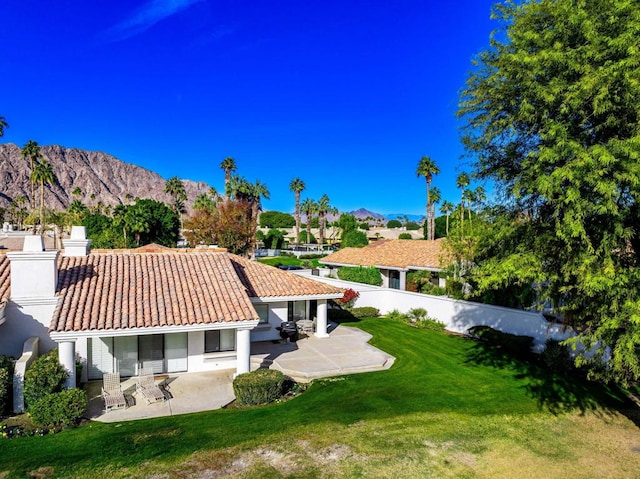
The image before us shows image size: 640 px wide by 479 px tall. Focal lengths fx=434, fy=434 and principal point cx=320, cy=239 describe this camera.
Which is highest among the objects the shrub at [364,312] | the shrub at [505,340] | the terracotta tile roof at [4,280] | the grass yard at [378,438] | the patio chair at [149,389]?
the terracotta tile roof at [4,280]

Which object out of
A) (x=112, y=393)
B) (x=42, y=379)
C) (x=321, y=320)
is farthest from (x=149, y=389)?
(x=321, y=320)

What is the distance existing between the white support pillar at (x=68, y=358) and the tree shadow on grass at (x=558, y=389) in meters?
15.8

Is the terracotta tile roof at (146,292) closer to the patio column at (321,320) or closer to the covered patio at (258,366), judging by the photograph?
the covered patio at (258,366)

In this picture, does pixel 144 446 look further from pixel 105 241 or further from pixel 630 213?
pixel 105 241

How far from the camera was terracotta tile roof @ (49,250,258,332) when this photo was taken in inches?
611

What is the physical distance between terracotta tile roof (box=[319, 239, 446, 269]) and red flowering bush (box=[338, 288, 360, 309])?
7.56 metres

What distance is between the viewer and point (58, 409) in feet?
41.4

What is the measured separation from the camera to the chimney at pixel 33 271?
1578 cm

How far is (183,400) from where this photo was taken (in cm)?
1505

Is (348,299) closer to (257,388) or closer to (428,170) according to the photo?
(257,388)

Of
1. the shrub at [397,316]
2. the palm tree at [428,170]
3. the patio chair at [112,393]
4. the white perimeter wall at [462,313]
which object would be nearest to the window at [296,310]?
the white perimeter wall at [462,313]

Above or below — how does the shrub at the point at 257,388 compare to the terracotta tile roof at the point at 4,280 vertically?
below

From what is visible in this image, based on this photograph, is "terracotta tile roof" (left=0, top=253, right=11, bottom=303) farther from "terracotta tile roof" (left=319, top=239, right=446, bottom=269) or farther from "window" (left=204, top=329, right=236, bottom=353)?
"terracotta tile roof" (left=319, top=239, right=446, bottom=269)

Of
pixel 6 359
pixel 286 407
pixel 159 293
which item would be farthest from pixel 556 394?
pixel 6 359
